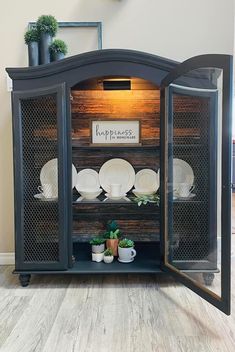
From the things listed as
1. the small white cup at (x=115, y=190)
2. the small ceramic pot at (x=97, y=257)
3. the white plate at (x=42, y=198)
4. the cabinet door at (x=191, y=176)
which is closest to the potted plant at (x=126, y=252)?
the small ceramic pot at (x=97, y=257)

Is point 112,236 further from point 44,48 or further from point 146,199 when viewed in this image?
point 44,48

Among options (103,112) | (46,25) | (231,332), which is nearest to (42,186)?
(103,112)

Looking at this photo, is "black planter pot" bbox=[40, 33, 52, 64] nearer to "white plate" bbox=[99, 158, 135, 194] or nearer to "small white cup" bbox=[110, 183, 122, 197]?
"white plate" bbox=[99, 158, 135, 194]

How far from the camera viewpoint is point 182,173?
2.39 m

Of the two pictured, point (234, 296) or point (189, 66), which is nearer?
point (189, 66)

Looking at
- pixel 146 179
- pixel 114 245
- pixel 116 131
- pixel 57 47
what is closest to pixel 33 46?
pixel 57 47

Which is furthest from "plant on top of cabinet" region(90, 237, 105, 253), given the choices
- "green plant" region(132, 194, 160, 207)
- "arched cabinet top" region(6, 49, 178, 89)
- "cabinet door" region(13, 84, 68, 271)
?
"arched cabinet top" region(6, 49, 178, 89)

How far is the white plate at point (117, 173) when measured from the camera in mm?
2652

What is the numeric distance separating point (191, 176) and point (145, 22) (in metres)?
1.25

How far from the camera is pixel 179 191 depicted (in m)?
2.38

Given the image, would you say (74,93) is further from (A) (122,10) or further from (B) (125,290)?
(B) (125,290)

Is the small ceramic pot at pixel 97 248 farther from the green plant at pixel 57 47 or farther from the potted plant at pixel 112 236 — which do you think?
the green plant at pixel 57 47

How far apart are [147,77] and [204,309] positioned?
147 centimetres

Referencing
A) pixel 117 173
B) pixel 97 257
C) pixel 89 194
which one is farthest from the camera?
pixel 117 173
